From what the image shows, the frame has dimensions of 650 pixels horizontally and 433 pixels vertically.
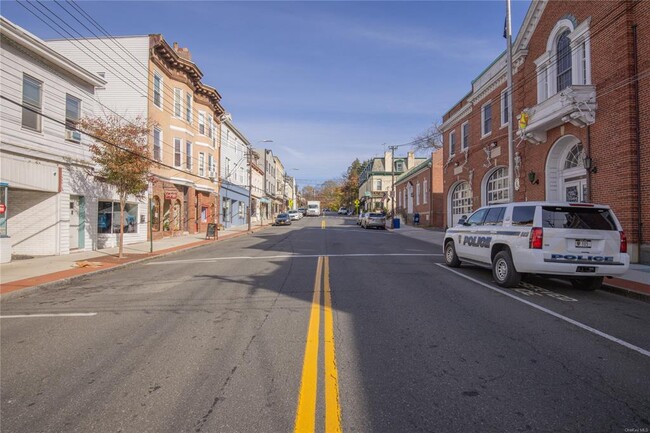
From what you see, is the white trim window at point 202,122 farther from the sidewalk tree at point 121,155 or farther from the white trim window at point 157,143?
the sidewalk tree at point 121,155

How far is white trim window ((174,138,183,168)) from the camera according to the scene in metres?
25.9

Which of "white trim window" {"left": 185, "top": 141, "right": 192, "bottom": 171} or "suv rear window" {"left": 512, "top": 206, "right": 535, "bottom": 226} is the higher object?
"white trim window" {"left": 185, "top": 141, "right": 192, "bottom": 171}

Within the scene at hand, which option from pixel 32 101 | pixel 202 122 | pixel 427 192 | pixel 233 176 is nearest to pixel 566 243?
pixel 32 101

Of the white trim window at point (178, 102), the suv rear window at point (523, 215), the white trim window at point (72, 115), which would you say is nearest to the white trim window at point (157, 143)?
the white trim window at point (178, 102)

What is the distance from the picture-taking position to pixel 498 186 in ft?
73.9

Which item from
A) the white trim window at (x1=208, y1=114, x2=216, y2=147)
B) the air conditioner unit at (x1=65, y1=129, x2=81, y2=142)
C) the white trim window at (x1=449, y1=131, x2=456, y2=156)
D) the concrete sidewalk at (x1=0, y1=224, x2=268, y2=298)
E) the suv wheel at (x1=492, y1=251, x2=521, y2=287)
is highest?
the white trim window at (x1=208, y1=114, x2=216, y2=147)

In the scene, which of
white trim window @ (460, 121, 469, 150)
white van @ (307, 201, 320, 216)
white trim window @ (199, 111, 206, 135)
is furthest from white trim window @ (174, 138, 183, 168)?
white van @ (307, 201, 320, 216)

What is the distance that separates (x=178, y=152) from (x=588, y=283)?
2418 centimetres

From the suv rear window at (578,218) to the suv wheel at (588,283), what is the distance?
4.03 ft

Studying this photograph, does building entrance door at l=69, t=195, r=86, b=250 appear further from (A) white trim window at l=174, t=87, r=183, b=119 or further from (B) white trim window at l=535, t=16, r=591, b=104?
(B) white trim window at l=535, t=16, r=591, b=104

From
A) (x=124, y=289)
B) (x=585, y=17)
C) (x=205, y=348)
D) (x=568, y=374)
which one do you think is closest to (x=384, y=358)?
(x=568, y=374)

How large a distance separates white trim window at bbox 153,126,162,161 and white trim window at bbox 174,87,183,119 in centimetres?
290

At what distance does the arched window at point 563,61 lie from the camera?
15523 millimetres

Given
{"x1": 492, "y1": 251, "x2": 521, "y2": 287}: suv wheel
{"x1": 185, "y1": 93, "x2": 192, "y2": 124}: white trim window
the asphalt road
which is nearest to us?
the asphalt road
